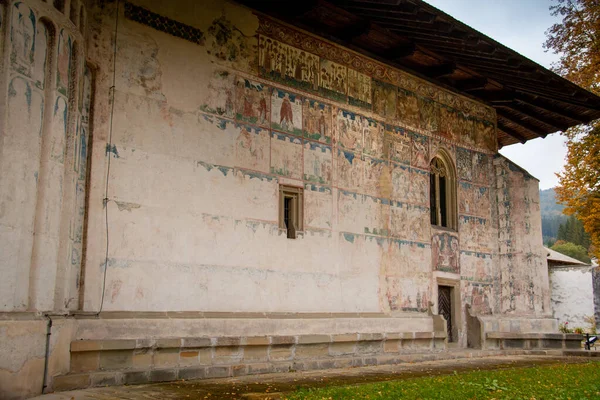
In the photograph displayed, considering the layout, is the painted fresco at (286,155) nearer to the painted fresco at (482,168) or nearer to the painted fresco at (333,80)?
the painted fresco at (333,80)

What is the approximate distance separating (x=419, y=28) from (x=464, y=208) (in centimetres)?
533

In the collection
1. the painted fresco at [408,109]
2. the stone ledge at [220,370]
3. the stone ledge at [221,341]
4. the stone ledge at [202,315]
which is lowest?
the stone ledge at [220,370]

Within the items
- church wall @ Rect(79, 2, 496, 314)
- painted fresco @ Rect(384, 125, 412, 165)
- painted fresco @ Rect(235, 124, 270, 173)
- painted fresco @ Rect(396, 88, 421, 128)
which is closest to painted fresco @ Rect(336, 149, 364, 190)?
church wall @ Rect(79, 2, 496, 314)

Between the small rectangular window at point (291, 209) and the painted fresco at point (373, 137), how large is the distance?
2395 mm

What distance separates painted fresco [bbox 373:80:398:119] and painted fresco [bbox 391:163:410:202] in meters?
1.21

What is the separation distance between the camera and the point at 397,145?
49.0ft

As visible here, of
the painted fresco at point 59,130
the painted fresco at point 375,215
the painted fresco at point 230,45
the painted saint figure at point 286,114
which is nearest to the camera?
the painted fresco at point 59,130

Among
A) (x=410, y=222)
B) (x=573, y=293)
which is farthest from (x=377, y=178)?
(x=573, y=293)

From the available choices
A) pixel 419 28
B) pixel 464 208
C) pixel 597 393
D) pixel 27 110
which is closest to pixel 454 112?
pixel 464 208

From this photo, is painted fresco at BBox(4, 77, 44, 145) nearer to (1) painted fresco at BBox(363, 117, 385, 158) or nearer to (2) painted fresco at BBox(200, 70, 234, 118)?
(2) painted fresco at BBox(200, 70, 234, 118)

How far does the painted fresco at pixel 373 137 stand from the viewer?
14156 mm

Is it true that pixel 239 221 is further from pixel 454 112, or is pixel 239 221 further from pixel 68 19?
pixel 454 112

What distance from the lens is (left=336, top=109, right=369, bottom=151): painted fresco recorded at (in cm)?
1357

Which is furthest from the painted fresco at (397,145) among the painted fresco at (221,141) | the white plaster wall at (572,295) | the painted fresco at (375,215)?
the white plaster wall at (572,295)
